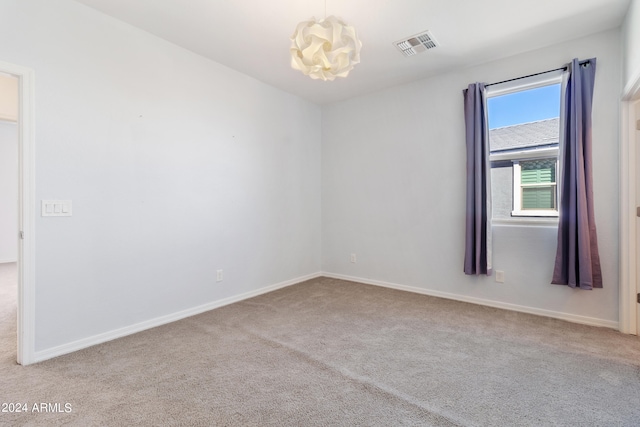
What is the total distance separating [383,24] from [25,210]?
3.11 meters

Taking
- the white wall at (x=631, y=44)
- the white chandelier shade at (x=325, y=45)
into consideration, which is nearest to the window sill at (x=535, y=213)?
the white wall at (x=631, y=44)

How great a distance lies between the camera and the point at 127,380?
1.89 m

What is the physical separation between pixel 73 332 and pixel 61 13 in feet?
7.95

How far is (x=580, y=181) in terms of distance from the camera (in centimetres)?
267

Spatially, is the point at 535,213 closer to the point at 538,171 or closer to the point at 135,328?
the point at 538,171

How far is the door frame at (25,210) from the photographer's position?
6.79 ft

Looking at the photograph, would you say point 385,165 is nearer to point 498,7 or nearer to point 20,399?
point 498,7

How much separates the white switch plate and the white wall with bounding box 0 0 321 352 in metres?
0.05

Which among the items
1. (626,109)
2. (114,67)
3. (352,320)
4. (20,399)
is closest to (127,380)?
(20,399)

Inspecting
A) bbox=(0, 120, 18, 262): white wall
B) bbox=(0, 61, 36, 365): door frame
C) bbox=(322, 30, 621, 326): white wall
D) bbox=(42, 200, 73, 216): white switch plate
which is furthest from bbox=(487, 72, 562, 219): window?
bbox=(0, 120, 18, 262): white wall

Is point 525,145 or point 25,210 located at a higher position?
point 525,145

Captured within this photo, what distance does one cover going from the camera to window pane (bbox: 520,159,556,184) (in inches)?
120

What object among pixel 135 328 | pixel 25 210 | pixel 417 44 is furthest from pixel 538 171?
pixel 25 210

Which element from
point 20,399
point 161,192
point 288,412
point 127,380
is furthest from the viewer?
point 161,192
